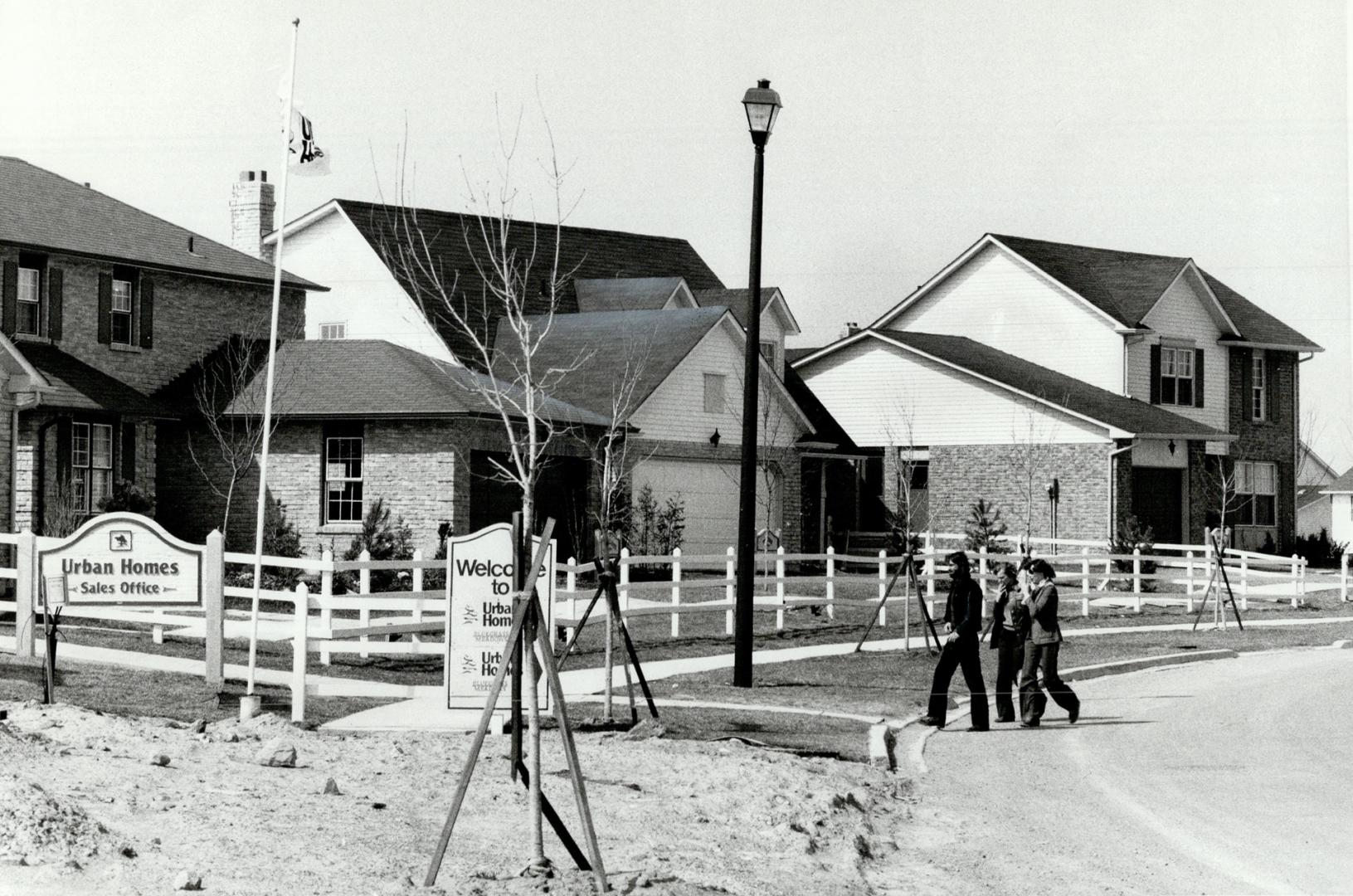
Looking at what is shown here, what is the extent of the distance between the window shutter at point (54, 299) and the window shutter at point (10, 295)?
69 cm

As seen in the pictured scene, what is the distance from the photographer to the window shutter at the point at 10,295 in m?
32.5

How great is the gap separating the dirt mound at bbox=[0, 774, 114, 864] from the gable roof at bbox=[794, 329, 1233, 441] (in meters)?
36.2

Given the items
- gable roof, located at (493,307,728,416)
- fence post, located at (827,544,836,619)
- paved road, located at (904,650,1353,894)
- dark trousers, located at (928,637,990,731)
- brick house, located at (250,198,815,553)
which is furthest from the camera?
brick house, located at (250,198,815,553)

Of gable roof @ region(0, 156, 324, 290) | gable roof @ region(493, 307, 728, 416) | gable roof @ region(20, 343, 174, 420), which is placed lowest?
gable roof @ region(20, 343, 174, 420)

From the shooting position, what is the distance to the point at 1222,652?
87.1 ft

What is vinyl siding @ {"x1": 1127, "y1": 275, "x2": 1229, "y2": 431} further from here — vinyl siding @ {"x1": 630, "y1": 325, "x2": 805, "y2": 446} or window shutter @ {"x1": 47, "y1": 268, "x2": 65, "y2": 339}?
window shutter @ {"x1": 47, "y1": 268, "x2": 65, "y2": 339}

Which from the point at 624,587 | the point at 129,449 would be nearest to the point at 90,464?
the point at 129,449

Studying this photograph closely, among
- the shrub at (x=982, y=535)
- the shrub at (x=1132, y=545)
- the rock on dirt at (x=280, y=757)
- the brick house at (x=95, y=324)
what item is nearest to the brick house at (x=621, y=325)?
the brick house at (x=95, y=324)

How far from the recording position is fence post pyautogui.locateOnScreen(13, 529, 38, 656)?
1838 centimetres

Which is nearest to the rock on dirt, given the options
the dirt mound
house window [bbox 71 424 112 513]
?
the dirt mound

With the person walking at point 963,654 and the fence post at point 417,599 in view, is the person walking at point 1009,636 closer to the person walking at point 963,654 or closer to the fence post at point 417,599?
the person walking at point 963,654

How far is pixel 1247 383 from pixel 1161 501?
784 cm

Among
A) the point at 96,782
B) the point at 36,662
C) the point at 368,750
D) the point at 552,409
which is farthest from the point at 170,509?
the point at 96,782

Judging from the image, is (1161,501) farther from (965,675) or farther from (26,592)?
(26,592)
